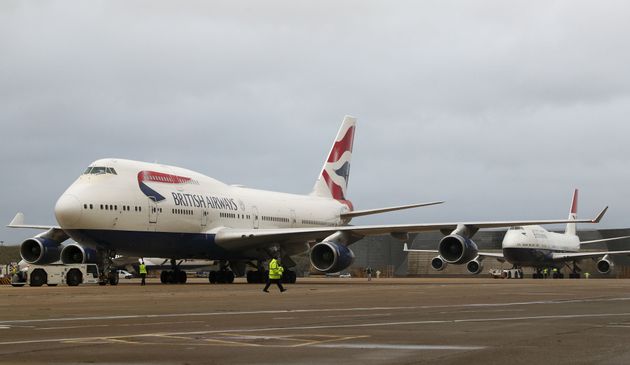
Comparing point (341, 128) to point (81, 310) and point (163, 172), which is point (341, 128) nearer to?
point (163, 172)

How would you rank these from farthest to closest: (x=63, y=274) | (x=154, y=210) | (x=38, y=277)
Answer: (x=38, y=277) < (x=63, y=274) < (x=154, y=210)

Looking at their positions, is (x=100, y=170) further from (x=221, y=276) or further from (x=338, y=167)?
(x=338, y=167)

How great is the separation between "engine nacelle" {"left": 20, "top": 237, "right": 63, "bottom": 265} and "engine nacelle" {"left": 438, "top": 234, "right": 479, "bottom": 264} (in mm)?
17162

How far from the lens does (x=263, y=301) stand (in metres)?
21.3

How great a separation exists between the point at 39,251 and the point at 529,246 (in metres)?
46.2

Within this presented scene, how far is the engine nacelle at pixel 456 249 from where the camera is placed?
3816cm

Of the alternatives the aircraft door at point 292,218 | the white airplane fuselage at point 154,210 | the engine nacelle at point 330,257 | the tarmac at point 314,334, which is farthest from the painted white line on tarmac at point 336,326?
the aircraft door at point 292,218

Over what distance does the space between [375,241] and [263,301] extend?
8398 cm

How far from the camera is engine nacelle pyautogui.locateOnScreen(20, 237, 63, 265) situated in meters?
38.8

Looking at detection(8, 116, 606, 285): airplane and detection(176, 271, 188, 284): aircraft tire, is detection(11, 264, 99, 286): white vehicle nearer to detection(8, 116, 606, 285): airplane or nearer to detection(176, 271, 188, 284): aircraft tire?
detection(8, 116, 606, 285): airplane

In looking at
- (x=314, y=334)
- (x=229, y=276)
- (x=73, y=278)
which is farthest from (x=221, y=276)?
(x=314, y=334)

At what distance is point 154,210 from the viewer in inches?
1437

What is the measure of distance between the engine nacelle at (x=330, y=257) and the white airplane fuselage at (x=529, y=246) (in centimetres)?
3798

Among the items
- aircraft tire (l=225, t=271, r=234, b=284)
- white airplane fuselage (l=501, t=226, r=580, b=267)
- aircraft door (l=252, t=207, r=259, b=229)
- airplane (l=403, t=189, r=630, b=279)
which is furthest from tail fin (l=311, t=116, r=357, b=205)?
white airplane fuselage (l=501, t=226, r=580, b=267)
